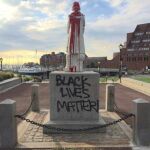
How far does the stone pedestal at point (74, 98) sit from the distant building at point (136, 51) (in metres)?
98.6

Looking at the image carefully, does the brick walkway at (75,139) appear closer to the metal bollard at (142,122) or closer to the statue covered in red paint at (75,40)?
the metal bollard at (142,122)

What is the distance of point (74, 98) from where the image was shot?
11.0 metres

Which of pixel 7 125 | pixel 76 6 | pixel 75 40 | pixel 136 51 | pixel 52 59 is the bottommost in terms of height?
pixel 7 125

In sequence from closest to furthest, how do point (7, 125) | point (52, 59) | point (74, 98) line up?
point (7, 125)
point (74, 98)
point (52, 59)

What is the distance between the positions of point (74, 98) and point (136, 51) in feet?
347

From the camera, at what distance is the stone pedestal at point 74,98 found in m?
11.0

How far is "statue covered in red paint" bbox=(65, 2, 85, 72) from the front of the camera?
11.8 metres

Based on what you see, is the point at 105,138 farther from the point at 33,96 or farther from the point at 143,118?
the point at 33,96

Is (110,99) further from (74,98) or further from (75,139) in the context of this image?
(75,139)

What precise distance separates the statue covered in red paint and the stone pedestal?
0.89 meters

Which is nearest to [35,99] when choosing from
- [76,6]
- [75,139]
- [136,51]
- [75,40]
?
[75,40]

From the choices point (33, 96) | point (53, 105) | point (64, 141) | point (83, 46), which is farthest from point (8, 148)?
point (33, 96)

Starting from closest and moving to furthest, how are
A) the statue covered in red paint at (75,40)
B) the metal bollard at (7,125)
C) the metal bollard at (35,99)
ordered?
the metal bollard at (7,125)
the statue covered in red paint at (75,40)
the metal bollard at (35,99)

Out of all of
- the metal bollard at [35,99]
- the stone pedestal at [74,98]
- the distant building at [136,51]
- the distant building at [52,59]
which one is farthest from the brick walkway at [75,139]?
the distant building at [52,59]
